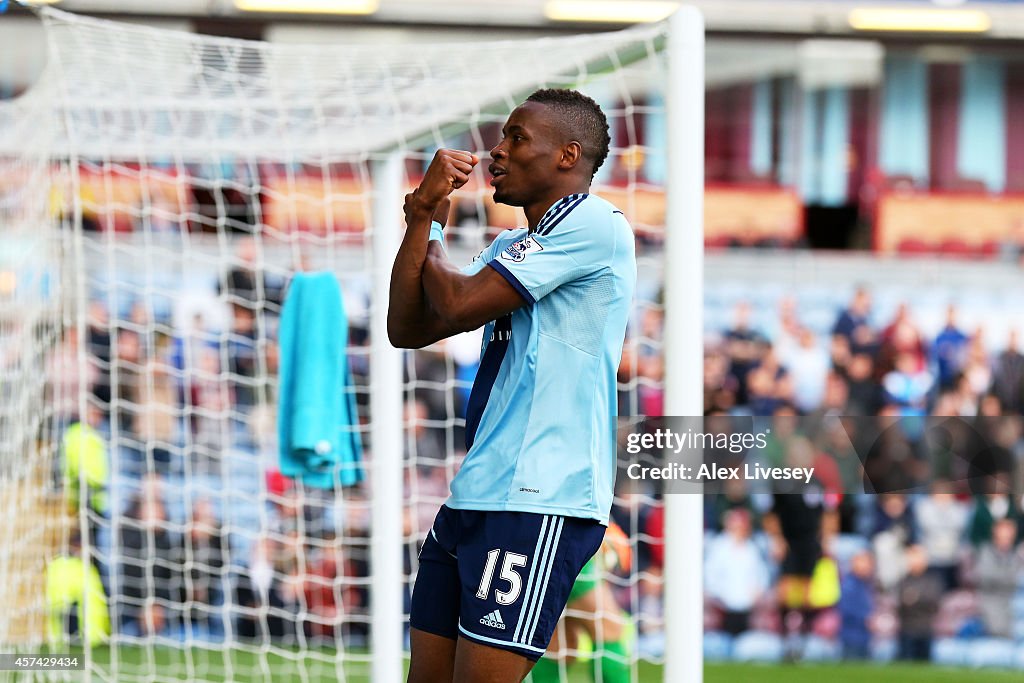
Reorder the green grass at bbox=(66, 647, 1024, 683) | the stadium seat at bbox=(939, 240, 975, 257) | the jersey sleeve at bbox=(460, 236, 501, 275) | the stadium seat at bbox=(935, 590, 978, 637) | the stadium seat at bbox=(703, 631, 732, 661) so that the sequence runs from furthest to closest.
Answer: the stadium seat at bbox=(939, 240, 975, 257) → the stadium seat at bbox=(935, 590, 978, 637) → the stadium seat at bbox=(703, 631, 732, 661) → the green grass at bbox=(66, 647, 1024, 683) → the jersey sleeve at bbox=(460, 236, 501, 275)

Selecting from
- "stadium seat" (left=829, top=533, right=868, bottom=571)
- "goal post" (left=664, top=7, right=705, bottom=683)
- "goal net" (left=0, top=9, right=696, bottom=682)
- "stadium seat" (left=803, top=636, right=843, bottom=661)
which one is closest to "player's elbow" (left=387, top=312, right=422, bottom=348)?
"goal post" (left=664, top=7, right=705, bottom=683)

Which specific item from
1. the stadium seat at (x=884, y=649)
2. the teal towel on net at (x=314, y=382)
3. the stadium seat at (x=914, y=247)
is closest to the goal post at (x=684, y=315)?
the teal towel on net at (x=314, y=382)

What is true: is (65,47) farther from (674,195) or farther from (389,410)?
(674,195)

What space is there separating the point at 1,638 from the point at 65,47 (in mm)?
2203

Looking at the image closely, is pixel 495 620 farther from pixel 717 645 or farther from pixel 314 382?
pixel 717 645

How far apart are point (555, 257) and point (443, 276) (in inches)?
9.4

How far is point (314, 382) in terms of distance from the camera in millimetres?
5020

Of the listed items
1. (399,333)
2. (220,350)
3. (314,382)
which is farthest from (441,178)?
(220,350)

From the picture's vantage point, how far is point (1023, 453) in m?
10.1

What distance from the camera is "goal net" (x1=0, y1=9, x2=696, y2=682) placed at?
5223mm

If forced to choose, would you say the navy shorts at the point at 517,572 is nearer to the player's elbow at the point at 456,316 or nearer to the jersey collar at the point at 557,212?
the player's elbow at the point at 456,316

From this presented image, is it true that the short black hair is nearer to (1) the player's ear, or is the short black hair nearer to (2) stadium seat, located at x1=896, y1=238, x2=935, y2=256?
(1) the player's ear

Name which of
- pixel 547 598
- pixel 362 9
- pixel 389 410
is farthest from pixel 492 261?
pixel 362 9

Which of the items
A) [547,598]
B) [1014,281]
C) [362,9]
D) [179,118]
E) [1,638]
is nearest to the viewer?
[547,598]
